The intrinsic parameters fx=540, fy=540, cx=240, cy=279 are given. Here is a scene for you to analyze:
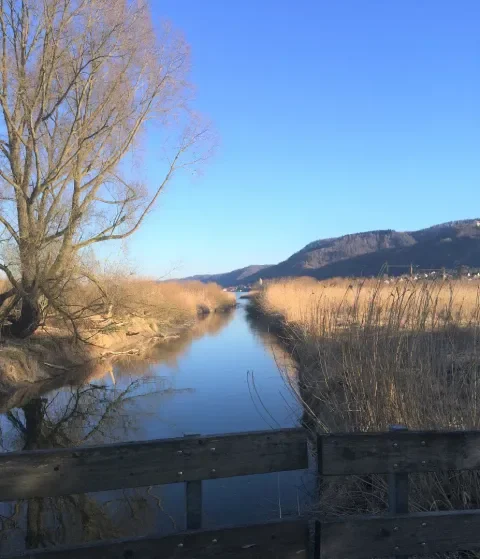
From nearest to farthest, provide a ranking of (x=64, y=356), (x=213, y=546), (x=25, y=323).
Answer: (x=213, y=546)
(x=25, y=323)
(x=64, y=356)

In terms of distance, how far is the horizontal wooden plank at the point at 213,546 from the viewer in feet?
8.57

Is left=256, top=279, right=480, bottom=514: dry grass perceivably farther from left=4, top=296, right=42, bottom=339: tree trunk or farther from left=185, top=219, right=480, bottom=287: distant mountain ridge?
left=185, top=219, right=480, bottom=287: distant mountain ridge

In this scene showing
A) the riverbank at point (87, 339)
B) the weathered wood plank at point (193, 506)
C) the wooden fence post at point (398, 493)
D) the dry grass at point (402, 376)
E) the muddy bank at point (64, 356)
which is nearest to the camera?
the weathered wood plank at point (193, 506)

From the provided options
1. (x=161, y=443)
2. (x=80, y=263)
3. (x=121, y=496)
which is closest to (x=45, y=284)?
(x=80, y=263)

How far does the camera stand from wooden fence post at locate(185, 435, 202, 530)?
2.79 meters

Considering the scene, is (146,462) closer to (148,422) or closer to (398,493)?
(398,493)

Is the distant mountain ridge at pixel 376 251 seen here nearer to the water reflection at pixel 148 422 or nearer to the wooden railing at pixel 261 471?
the water reflection at pixel 148 422

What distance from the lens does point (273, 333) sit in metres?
28.8

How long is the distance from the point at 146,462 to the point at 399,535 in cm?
140

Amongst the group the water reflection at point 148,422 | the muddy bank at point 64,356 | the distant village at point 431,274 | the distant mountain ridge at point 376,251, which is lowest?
the water reflection at point 148,422

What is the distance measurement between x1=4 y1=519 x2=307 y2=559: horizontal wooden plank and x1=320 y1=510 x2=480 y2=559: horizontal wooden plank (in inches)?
6.6

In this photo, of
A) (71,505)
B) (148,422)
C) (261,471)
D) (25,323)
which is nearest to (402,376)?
(261,471)

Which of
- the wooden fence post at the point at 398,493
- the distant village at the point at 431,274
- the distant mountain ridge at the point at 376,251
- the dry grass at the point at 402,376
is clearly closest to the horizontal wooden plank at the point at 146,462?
the wooden fence post at the point at 398,493

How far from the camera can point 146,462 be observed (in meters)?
2.77
